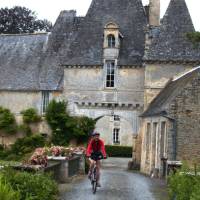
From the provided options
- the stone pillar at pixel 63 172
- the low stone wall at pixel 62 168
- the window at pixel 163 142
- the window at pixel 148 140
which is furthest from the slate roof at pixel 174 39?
the stone pillar at pixel 63 172

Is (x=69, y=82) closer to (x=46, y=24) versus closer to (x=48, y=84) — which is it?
(x=48, y=84)

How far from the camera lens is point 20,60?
4612 centimetres

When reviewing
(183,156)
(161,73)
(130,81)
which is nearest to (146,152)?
(183,156)

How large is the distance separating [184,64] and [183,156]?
12.7 metres

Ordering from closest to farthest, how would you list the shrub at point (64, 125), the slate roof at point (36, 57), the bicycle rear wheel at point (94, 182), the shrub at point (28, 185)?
1. the shrub at point (28, 185)
2. the bicycle rear wheel at point (94, 182)
3. the shrub at point (64, 125)
4. the slate roof at point (36, 57)

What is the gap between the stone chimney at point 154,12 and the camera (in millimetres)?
42344

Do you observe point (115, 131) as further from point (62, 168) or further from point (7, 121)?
point (62, 168)

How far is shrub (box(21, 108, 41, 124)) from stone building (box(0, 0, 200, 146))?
630mm

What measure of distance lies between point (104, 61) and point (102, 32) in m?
2.63

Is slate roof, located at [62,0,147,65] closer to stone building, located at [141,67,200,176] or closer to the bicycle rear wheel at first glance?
stone building, located at [141,67,200,176]

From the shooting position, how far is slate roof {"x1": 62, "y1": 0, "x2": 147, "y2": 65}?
4134 centimetres

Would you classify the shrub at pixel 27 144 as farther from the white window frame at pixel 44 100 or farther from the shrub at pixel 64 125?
the white window frame at pixel 44 100

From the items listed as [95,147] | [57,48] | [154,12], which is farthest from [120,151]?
[95,147]

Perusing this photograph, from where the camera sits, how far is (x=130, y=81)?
40.9 m
